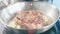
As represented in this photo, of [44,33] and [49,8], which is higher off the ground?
[49,8]

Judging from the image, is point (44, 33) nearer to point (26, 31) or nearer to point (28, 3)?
point (26, 31)

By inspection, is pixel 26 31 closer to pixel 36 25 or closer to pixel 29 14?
pixel 36 25

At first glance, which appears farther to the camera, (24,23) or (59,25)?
(59,25)

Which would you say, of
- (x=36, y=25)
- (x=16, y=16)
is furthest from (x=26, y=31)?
(x=16, y=16)

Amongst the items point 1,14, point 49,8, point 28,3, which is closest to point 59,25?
point 49,8

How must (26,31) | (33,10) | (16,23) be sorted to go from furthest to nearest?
(33,10) → (16,23) → (26,31)

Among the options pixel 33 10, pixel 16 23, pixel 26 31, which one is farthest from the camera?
pixel 33 10

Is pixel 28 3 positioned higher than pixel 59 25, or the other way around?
pixel 28 3

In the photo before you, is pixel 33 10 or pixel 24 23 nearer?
pixel 24 23

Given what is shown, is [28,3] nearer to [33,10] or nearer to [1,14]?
[33,10]
